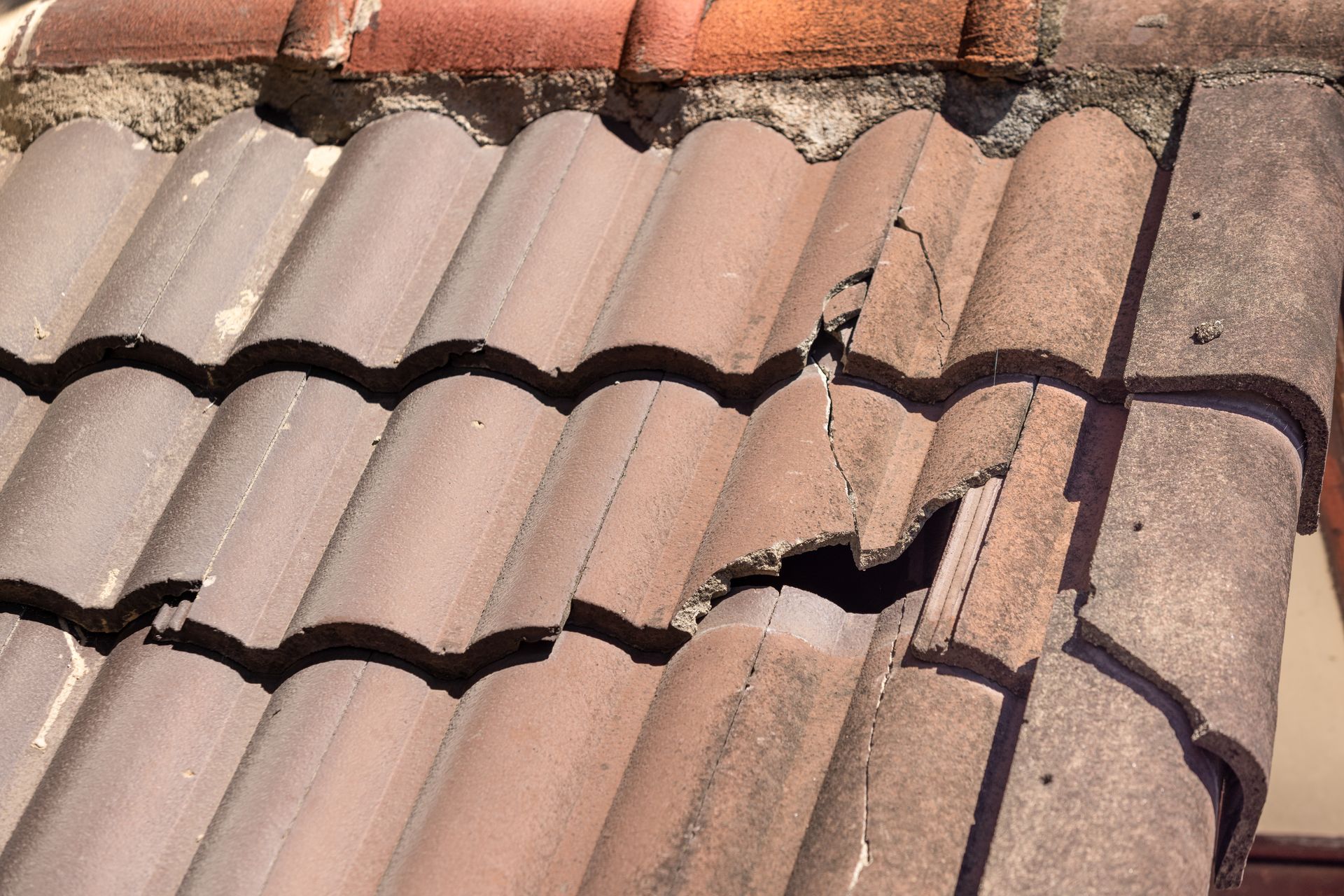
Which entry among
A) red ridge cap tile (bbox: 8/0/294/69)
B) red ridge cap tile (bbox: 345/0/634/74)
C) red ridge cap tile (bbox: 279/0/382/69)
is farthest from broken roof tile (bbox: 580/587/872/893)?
red ridge cap tile (bbox: 8/0/294/69)

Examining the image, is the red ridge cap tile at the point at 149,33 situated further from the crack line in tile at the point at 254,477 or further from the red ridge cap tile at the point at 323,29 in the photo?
the crack line in tile at the point at 254,477

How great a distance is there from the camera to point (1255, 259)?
188cm

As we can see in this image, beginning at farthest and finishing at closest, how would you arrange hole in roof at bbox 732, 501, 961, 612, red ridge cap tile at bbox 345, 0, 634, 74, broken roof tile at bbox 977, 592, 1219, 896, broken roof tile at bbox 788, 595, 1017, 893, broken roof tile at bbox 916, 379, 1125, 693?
red ridge cap tile at bbox 345, 0, 634, 74 → hole in roof at bbox 732, 501, 961, 612 → broken roof tile at bbox 916, 379, 1125, 693 → broken roof tile at bbox 788, 595, 1017, 893 → broken roof tile at bbox 977, 592, 1219, 896

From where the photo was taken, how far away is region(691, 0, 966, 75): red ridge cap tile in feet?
7.67

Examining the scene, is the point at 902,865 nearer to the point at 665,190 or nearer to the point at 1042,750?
the point at 1042,750

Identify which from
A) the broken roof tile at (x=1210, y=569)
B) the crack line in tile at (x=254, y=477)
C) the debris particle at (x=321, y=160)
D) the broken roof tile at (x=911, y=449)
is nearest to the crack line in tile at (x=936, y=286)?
the broken roof tile at (x=911, y=449)

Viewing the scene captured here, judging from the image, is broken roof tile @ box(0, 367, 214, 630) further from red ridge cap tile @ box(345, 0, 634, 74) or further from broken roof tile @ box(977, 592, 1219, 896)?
broken roof tile @ box(977, 592, 1219, 896)

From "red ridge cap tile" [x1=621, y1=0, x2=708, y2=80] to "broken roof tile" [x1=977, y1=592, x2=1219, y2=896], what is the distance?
4.82 ft

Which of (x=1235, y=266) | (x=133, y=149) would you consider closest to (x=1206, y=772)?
(x=1235, y=266)

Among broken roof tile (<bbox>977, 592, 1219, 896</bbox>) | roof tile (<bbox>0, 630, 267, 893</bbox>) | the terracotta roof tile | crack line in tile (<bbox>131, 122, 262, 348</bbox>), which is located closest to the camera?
broken roof tile (<bbox>977, 592, 1219, 896</bbox>)

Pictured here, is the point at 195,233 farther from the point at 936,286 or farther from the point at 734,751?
the point at 734,751

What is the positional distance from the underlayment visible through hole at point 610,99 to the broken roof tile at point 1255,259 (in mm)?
114

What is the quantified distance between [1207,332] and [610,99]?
129 centimetres

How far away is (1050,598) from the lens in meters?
1.63
